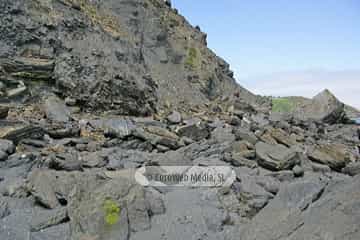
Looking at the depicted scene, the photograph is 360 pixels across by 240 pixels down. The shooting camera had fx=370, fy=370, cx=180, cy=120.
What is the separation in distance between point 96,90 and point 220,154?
463cm

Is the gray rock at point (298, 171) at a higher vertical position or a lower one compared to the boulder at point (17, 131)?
higher

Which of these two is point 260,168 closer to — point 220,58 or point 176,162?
point 176,162

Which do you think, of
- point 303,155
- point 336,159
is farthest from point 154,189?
point 336,159

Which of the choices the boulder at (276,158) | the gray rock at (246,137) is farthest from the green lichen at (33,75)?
the boulder at (276,158)

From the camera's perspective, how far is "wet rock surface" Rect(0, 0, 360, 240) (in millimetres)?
4027

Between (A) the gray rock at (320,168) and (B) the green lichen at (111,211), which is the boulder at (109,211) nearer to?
Answer: (B) the green lichen at (111,211)

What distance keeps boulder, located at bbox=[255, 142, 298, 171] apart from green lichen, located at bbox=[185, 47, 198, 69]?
14.6 metres

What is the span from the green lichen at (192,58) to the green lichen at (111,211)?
58.3 feet

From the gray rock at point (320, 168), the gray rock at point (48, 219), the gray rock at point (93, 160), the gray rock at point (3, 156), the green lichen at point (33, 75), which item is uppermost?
the green lichen at point (33, 75)

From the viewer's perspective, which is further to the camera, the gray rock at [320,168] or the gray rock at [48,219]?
the gray rock at [320,168]

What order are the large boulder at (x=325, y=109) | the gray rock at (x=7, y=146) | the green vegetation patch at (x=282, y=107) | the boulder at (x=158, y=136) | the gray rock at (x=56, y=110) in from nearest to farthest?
the gray rock at (x=7, y=146), the boulder at (x=158, y=136), the gray rock at (x=56, y=110), the large boulder at (x=325, y=109), the green vegetation patch at (x=282, y=107)

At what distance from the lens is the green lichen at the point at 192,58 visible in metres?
21.6

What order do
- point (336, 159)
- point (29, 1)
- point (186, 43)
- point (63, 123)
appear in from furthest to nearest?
1. point (186, 43)
2. point (29, 1)
3. point (63, 123)
4. point (336, 159)

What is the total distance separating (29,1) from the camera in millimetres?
11211
